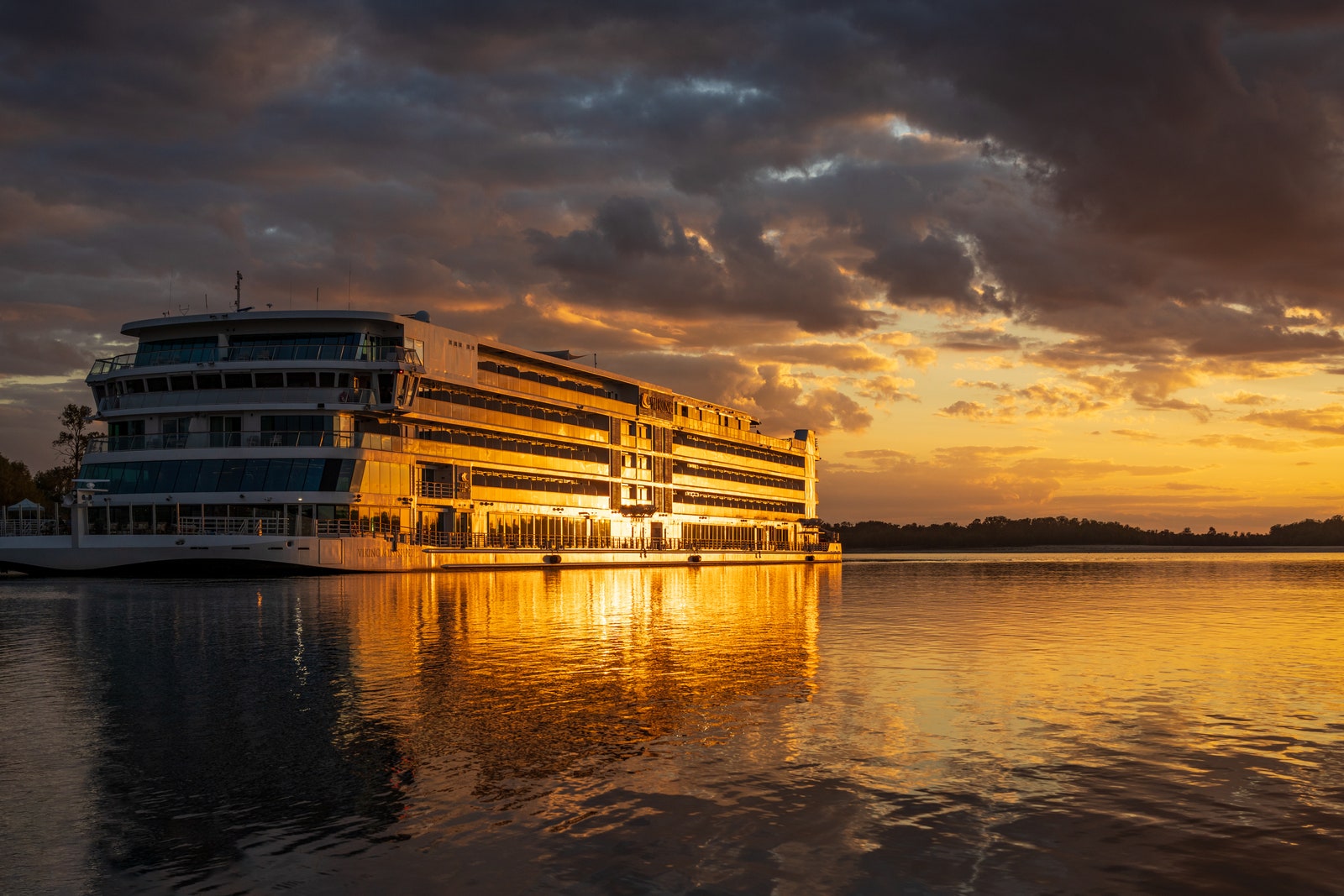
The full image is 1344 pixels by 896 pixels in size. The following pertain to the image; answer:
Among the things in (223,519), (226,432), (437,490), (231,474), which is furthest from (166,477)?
(437,490)

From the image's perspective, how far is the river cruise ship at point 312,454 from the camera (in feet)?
207

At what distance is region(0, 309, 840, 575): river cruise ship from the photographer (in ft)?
207

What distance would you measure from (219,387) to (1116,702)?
61.8m

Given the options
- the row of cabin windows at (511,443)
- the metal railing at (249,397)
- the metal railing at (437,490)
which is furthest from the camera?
the row of cabin windows at (511,443)

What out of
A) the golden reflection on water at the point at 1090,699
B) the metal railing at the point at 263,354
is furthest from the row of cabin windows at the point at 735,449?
the golden reflection on water at the point at 1090,699

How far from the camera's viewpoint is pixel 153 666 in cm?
2038

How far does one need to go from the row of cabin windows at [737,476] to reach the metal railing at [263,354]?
44.5m

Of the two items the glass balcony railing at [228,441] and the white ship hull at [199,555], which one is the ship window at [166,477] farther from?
the white ship hull at [199,555]

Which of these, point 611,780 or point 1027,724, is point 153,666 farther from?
point 1027,724

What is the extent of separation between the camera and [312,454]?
6744 centimetres

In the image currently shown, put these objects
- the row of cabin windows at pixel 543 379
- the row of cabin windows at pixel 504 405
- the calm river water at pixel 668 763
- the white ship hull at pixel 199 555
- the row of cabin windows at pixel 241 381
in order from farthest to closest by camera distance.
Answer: the row of cabin windows at pixel 543 379 → the row of cabin windows at pixel 504 405 → the row of cabin windows at pixel 241 381 → the white ship hull at pixel 199 555 → the calm river water at pixel 668 763

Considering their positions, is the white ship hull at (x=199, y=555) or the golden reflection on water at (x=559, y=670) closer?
the golden reflection on water at (x=559, y=670)

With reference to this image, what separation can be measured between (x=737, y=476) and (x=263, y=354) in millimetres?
65024

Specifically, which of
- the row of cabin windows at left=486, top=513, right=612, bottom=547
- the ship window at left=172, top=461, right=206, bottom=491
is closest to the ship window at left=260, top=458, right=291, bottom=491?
the ship window at left=172, top=461, right=206, bottom=491
